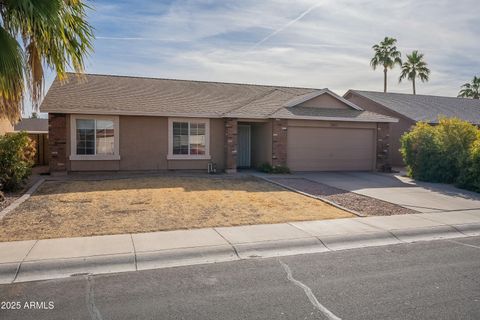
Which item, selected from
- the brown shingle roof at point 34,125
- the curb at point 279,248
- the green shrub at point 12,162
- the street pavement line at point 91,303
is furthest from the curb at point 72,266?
the brown shingle roof at point 34,125

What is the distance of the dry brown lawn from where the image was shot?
27.9ft

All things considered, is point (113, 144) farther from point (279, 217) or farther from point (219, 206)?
point (279, 217)

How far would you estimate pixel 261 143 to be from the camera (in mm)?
20266

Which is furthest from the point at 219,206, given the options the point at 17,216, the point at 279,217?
the point at 17,216

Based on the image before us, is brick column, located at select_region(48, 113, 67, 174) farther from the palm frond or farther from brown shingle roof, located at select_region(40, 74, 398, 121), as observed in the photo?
the palm frond

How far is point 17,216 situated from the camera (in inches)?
365

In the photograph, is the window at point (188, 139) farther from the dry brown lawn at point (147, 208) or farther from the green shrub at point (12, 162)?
the green shrub at point (12, 162)

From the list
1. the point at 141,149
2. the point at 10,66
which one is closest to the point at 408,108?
the point at 141,149

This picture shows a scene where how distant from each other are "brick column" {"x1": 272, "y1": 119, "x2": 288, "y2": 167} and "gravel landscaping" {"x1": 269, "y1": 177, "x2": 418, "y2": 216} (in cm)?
227

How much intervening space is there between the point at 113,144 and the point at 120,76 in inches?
255

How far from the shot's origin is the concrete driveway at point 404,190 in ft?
38.9

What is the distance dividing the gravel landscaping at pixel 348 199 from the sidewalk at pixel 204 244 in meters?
1.00

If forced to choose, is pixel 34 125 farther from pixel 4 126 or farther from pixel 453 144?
pixel 453 144

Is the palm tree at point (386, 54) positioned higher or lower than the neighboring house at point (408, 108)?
higher
